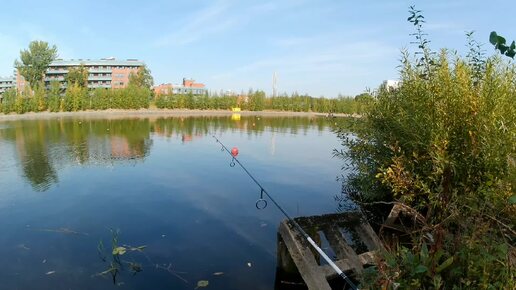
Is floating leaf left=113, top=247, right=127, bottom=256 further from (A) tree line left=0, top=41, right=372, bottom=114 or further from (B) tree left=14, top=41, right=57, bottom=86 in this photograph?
(B) tree left=14, top=41, right=57, bottom=86

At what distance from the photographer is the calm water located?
6.88 metres

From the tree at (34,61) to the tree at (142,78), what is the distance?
57.6 feet

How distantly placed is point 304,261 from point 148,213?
21.0ft

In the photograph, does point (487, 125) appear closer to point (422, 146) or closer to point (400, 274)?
point (422, 146)

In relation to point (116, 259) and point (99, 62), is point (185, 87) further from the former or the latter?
point (116, 259)

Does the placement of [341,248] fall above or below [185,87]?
below

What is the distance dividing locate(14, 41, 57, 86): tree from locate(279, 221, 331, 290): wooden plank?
82586 mm

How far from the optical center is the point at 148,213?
1031 centimetres

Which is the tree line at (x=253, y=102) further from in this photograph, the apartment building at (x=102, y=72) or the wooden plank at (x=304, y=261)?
the wooden plank at (x=304, y=261)

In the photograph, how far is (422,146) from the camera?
5914 mm

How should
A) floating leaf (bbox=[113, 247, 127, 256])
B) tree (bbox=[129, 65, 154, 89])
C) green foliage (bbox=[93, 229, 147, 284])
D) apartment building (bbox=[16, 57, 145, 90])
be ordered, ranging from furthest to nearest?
apartment building (bbox=[16, 57, 145, 90]) → tree (bbox=[129, 65, 154, 89]) → floating leaf (bbox=[113, 247, 127, 256]) → green foliage (bbox=[93, 229, 147, 284])

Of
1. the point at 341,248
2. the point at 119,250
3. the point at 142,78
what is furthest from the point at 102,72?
the point at 341,248

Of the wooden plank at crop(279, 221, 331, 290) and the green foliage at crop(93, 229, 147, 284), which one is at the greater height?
the wooden plank at crop(279, 221, 331, 290)

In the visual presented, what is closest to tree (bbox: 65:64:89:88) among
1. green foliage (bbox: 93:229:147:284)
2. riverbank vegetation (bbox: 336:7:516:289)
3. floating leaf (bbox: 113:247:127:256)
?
green foliage (bbox: 93:229:147:284)
